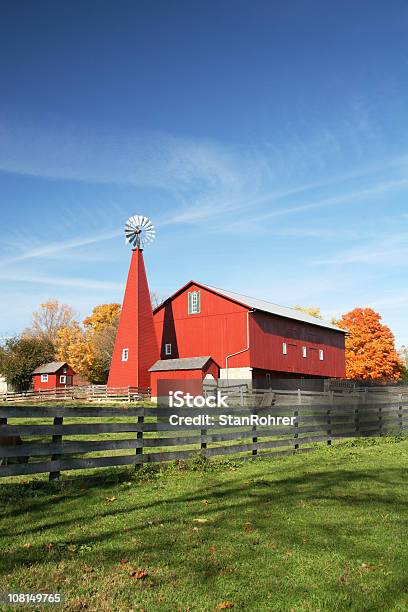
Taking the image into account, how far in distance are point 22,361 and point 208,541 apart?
5841 cm

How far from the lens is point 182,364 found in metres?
42.1

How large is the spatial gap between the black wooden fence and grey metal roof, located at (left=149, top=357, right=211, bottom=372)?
68.9ft

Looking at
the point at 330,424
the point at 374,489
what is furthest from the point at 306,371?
the point at 374,489

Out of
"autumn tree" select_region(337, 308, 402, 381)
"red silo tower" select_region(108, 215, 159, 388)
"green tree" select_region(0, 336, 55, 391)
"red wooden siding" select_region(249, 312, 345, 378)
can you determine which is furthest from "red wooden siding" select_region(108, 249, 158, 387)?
"autumn tree" select_region(337, 308, 402, 381)

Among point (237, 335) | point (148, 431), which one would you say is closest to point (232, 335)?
point (237, 335)

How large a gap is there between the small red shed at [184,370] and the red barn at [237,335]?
1.52 metres

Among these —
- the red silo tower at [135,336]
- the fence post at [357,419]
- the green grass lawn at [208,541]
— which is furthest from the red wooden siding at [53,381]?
the green grass lawn at [208,541]

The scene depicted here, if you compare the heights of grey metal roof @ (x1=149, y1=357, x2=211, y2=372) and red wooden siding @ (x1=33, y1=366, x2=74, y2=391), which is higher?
grey metal roof @ (x1=149, y1=357, x2=211, y2=372)

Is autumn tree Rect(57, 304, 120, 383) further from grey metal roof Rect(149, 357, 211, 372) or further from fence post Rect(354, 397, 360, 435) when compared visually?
fence post Rect(354, 397, 360, 435)

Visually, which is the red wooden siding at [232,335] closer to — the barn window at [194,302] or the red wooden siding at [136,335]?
the barn window at [194,302]

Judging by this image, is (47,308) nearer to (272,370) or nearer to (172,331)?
(172,331)

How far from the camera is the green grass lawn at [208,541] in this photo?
4.84 m

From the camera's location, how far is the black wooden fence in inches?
353

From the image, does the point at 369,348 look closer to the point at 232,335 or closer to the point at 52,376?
the point at 232,335
